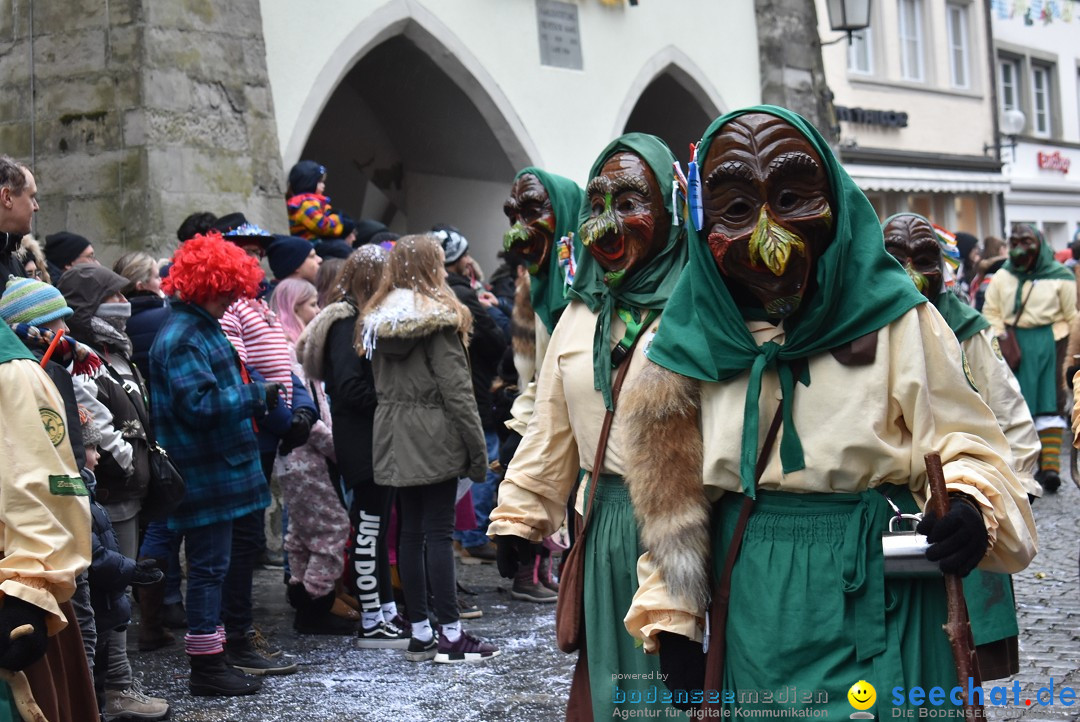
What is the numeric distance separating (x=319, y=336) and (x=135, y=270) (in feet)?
3.44

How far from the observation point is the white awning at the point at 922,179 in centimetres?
2059

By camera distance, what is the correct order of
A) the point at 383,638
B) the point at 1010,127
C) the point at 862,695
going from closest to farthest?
1. the point at 862,695
2. the point at 383,638
3. the point at 1010,127

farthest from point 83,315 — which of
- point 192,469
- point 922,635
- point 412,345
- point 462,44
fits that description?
point 462,44

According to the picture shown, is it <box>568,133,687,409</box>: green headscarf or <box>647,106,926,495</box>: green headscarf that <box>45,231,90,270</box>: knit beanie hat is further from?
<box>647,106,926,495</box>: green headscarf

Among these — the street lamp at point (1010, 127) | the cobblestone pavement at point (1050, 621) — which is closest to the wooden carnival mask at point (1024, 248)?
the cobblestone pavement at point (1050, 621)

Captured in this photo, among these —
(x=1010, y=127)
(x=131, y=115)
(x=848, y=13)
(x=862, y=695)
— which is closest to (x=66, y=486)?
(x=862, y=695)

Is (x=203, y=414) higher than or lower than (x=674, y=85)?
lower

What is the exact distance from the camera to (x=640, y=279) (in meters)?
4.27

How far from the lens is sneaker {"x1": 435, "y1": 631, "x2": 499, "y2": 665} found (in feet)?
20.4

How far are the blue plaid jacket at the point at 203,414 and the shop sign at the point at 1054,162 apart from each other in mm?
22715

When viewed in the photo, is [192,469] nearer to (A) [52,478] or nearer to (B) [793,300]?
(A) [52,478]

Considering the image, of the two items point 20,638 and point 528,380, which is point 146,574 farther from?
point 528,380

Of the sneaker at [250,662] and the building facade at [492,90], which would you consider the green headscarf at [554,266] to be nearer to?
the sneaker at [250,662]

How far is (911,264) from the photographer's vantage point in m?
5.54
